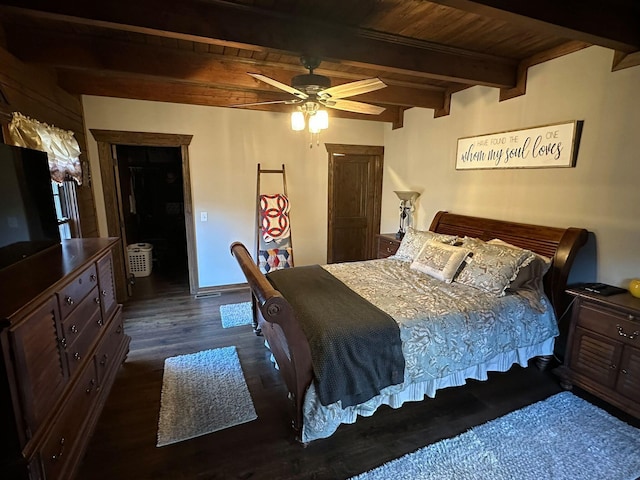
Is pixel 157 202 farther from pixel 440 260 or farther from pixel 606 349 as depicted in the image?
pixel 606 349

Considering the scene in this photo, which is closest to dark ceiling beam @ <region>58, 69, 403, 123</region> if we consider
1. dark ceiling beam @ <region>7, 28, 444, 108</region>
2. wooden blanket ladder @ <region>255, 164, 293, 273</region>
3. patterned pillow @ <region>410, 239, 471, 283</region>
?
dark ceiling beam @ <region>7, 28, 444, 108</region>

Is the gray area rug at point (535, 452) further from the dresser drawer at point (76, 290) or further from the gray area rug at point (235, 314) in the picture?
the gray area rug at point (235, 314)

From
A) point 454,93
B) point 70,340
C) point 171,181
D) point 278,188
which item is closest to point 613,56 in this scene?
point 454,93

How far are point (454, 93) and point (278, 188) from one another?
2.68 m

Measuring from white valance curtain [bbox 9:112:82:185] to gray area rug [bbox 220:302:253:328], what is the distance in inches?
84.3

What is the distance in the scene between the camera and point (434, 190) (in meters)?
4.36

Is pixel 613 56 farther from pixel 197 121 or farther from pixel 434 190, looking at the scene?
pixel 197 121

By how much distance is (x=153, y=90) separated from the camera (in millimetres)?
3908

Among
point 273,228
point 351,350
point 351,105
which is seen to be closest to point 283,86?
point 351,105

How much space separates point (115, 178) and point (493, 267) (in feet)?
14.9

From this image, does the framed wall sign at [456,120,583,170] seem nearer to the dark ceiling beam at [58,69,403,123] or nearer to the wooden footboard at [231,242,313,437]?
the dark ceiling beam at [58,69,403,123]

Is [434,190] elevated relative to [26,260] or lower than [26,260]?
elevated

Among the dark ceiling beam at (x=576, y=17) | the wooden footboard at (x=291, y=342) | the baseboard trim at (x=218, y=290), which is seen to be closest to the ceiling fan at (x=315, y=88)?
the dark ceiling beam at (x=576, y=17)

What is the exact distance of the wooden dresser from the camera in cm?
132
